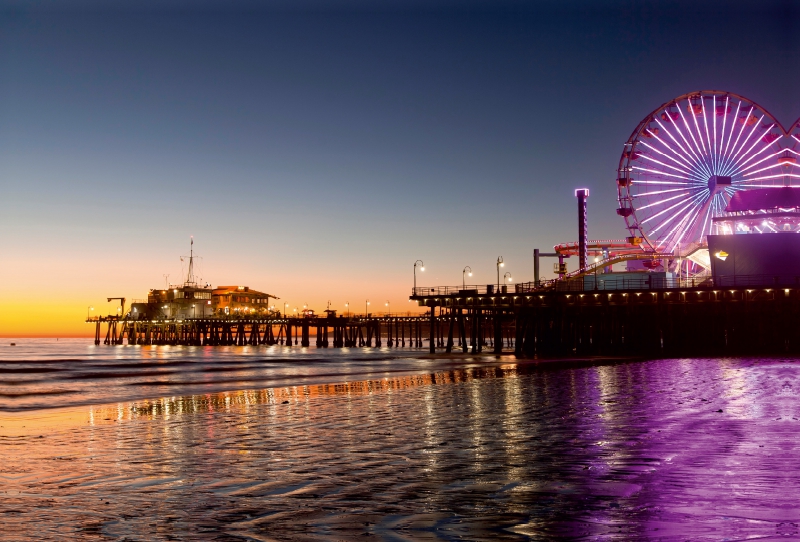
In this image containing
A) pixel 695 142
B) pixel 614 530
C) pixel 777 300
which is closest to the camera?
pixel 614 530

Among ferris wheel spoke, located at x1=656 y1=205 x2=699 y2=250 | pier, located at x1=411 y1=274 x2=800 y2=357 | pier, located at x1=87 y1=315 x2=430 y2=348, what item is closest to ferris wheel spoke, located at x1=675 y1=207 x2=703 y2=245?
ferris wheel spoke, located at x1=656 y1=205 x2=699 y2=250

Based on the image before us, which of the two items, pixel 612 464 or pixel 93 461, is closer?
pixel 612 464

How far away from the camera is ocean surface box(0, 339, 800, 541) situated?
7062 millimetres

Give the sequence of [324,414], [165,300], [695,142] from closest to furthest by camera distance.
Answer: [324,414], [695,142], [165,300]

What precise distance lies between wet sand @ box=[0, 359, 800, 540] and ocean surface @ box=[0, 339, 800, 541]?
36mm

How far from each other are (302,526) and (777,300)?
174 ft

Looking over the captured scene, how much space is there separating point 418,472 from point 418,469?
0.24 metres

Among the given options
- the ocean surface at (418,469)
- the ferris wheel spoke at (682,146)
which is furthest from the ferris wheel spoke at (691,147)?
the ocean surface at (418,469)

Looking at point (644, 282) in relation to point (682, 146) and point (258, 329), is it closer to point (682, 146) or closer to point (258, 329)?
point (682, 146)

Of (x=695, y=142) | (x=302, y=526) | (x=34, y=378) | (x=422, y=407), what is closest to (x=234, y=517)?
(x=302, y=526)

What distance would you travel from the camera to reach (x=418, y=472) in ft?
32.6

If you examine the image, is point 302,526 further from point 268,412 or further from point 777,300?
point 777,300

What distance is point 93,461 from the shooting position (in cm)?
1158

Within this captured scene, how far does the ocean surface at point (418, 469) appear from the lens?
7.06 meters
